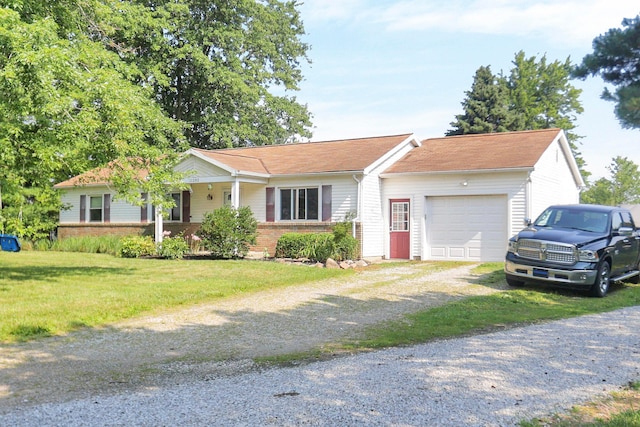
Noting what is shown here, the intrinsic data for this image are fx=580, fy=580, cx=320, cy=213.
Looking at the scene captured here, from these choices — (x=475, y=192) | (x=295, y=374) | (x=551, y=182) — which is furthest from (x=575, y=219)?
(x=295, y=374)

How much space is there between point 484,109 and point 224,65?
65.3 ft

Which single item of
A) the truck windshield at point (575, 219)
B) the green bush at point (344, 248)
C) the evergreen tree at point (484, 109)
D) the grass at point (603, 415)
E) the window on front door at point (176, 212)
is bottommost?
the grass at point (603, 415)

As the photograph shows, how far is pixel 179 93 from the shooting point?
36.3 meters

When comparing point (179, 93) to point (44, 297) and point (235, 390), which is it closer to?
point (44, 297)

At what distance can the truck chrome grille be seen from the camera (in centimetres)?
1226

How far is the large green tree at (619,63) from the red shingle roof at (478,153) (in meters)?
10.3

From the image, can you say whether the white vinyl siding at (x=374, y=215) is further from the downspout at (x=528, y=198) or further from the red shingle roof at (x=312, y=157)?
the downspout at (x=528, y=198)

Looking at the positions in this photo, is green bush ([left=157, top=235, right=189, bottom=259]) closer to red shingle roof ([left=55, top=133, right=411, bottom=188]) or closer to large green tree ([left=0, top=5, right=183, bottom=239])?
red shingle roof ([left=55, top=133, right=411, bottom=188])

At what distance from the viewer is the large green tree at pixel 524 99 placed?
143ft

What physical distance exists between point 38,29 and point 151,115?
10.6 ft

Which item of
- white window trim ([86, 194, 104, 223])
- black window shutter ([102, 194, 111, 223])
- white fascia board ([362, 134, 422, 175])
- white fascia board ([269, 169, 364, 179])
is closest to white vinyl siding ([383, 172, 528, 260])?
white fascia board ([362, 134, 422, 175])

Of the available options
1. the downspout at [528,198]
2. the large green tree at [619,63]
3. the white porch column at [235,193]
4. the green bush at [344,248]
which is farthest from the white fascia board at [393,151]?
the large green tree at [619,63]

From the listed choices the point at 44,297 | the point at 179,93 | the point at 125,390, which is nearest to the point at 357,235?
the point at 44,297

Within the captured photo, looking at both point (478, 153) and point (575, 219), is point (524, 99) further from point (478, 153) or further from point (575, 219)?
point (575, 219)
